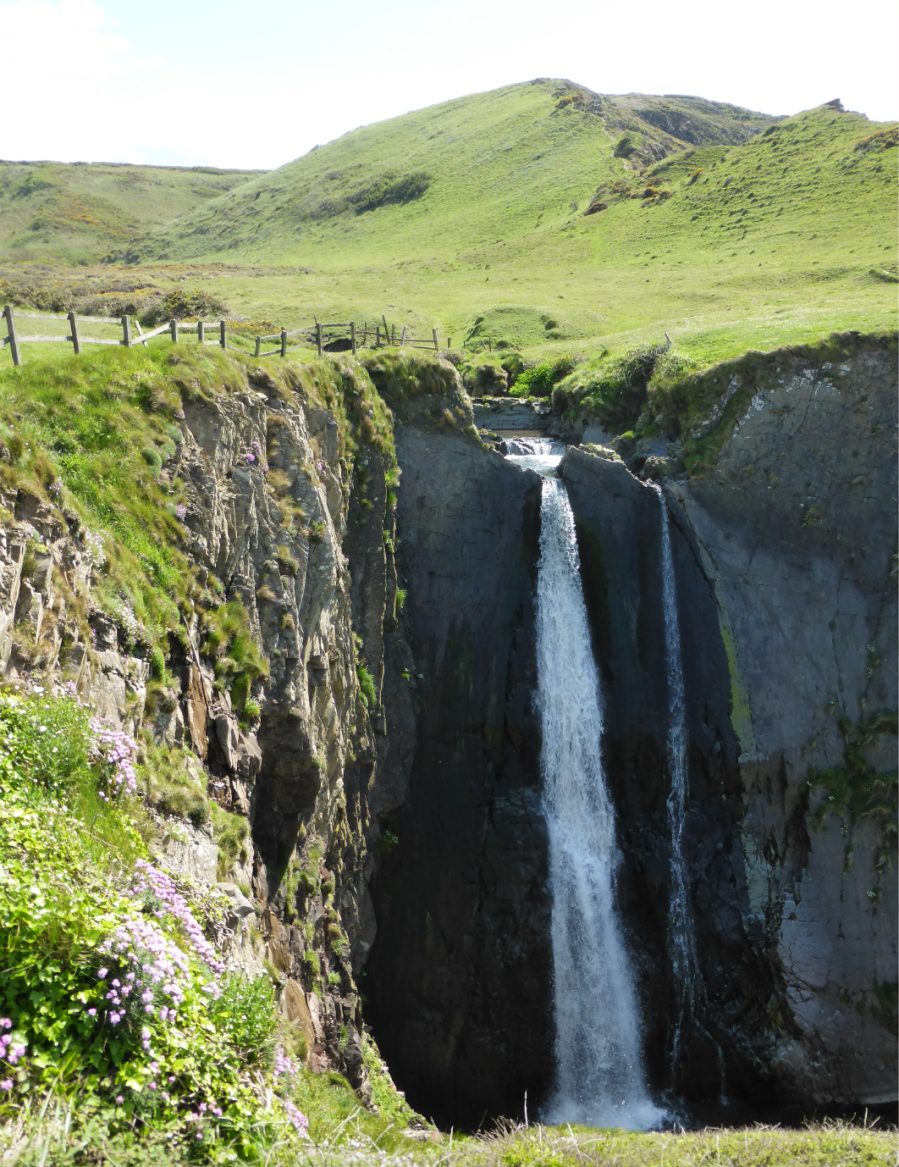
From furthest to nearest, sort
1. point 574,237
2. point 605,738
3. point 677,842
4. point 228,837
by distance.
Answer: point 574,237, point 605,738, point 677,842, point 228,837

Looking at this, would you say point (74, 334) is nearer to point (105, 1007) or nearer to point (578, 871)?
point (105, 1007)

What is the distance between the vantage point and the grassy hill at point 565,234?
158 feet

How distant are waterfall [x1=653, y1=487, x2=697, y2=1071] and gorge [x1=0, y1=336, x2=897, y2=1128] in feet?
0.29

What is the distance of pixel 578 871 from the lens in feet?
81.9

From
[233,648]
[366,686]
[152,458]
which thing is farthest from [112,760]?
[366,686]

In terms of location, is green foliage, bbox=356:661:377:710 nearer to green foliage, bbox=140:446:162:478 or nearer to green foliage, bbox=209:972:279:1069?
green foliage, bbox=140:446:162:478

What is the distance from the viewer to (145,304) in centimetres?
3384

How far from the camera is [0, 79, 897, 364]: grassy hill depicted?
4806 cm

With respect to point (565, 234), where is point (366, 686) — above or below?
below

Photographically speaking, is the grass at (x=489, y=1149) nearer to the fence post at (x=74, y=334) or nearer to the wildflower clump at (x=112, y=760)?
the wildflower clump at (x=112, y=760)

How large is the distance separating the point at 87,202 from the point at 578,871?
147004mm

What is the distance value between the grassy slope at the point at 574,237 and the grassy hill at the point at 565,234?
0.27 meters

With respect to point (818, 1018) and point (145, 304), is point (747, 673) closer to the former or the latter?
point (818, 1018)

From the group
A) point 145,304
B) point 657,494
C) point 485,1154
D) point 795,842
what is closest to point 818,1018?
point 795,842
